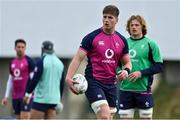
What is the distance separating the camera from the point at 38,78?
13.9 metres

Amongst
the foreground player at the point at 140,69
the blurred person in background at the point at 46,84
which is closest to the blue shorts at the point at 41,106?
the blurred person in background at the point at 46,84

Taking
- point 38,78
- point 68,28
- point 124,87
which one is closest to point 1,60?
point 68,28

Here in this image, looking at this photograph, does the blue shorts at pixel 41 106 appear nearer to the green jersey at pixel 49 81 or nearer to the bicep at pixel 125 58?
the green jersey at pixel 49 81

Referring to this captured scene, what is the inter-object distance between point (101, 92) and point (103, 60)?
17.8 inches

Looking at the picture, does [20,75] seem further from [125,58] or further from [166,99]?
[166,99]

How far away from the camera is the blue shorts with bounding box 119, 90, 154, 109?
1161 centimetres

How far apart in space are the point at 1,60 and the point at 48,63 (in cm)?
982

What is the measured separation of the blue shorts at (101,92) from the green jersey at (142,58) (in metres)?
0.93

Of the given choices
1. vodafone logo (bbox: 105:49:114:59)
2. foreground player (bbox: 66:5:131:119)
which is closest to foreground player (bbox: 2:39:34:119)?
foreground player (bbox: 66:5:131:119)

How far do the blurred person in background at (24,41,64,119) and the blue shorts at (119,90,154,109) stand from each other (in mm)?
2555

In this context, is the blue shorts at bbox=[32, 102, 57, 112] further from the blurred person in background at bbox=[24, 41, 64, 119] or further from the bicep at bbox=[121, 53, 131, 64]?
the bicep at bbox=[121, 53, 131, 64]

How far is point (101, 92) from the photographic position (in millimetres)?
10320

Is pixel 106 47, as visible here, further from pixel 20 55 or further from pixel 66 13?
pixel 66 13

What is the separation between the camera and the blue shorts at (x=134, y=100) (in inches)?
457
